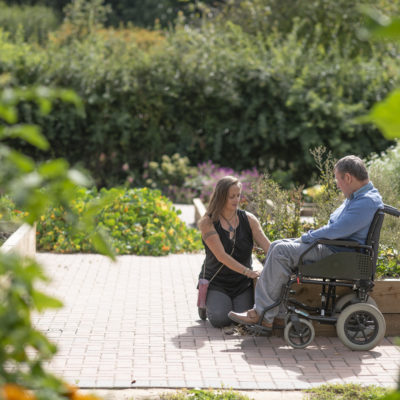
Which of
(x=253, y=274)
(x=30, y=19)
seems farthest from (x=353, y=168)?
(x=30, y=19)

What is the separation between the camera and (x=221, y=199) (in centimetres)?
584

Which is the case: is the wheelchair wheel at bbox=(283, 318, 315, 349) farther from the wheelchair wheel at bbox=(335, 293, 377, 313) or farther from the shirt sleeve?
the shirt sleeve

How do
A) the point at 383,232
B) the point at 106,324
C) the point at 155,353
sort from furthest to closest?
the point at 383,232
the point at 106,324
the point at 155,353

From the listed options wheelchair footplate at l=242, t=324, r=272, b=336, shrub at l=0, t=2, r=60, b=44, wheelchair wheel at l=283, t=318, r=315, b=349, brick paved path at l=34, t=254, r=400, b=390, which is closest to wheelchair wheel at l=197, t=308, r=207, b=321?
brick paved path at l=34, t=254, r=400, b=390

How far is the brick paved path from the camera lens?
4.46 meters

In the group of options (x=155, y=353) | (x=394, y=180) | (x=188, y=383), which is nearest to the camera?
(x=188, y=383)

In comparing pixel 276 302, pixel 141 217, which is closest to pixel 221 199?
pixel 276 302

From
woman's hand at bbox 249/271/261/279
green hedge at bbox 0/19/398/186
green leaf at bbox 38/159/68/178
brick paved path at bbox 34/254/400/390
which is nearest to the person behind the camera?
green leaf at bbox 38/159/68/178

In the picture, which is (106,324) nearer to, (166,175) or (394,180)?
(394,180)

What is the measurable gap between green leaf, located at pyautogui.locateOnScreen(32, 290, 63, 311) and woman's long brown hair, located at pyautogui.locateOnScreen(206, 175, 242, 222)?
4392 mm

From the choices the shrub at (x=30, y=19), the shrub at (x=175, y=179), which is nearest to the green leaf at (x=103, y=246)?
the shrub at (x=175, y=179)

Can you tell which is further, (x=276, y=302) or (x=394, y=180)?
(x=394, y=180)

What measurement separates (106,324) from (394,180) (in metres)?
5.76

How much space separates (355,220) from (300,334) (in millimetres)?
929
